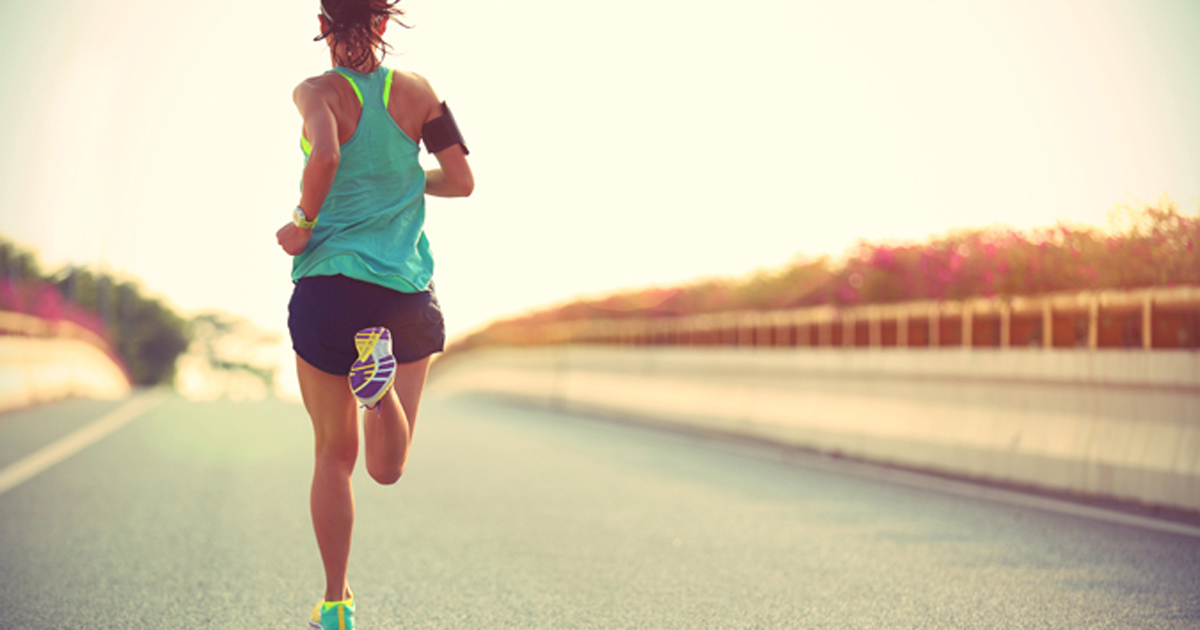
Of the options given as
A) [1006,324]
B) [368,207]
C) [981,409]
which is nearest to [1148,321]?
[981,409]

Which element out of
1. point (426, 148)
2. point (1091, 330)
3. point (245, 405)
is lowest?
point (245, 405)

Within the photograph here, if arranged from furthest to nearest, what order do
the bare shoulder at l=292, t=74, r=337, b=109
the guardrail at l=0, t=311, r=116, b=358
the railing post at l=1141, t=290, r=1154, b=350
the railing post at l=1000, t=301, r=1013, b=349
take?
the guardrail at l=0, t=311, r=116, b=358 → the railing post at l=1000, t=301, r=1013, b=349 → the railing post at l=1141, t=290, r=1154, b=350 → the bare shoulder at l=292, t=74, r=337, b=109

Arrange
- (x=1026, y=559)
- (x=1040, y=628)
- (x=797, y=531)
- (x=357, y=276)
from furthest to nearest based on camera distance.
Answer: (x=797, y=531), (x=1026, y=559), (x=1040, y=628), (x=357, y=276)

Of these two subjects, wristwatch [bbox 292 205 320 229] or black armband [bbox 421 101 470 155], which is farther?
black armband [bbox 421 101 470 155]

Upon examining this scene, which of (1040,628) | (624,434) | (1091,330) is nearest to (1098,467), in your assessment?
(1091,330)

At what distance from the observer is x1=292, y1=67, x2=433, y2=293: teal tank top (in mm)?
3889

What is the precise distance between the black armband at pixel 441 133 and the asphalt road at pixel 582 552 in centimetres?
→ 193

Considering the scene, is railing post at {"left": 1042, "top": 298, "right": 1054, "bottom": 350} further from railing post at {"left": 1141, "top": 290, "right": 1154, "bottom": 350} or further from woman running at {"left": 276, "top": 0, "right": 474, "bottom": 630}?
woman running at {"left": 276, "top": 0, "right": 474, "bottom": 630}

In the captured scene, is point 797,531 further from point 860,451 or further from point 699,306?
point 699,306

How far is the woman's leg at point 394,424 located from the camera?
155 inches

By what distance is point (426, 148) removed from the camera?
4113mm

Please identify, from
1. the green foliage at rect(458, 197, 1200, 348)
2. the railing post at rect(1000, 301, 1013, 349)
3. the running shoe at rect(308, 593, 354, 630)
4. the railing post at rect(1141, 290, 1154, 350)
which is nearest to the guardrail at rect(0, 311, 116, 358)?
the green foliage at rect(458, 197, 1200, 348)

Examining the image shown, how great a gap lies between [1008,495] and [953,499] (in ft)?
1.30

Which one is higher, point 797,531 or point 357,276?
point 357,276
